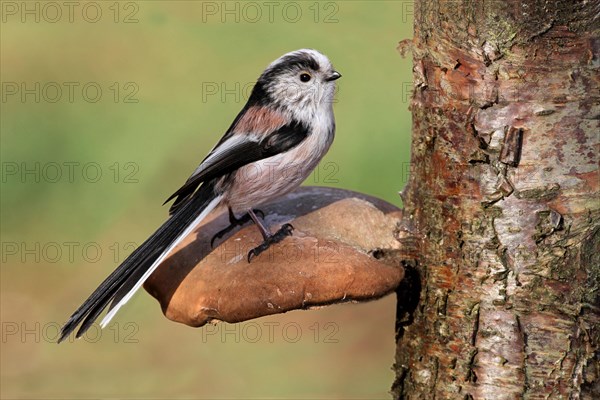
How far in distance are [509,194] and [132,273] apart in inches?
67.3

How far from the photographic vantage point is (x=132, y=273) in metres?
4.30

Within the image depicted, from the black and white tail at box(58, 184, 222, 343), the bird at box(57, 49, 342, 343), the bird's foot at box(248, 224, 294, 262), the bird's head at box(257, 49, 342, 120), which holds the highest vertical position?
the bird's head at box(257, 49, 342, 120)

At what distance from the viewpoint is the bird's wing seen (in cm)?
484

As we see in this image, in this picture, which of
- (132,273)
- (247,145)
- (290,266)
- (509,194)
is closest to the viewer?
(509,194)

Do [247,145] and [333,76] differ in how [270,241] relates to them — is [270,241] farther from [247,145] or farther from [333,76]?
[333,76]

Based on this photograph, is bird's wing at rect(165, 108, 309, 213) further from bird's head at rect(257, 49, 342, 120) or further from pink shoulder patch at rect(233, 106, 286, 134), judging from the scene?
bird's head at rect(257, 49, 342, 120)

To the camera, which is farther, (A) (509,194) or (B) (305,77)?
(B) (305,77)

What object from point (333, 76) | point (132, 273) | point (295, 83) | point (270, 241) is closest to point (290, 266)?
point (270, 241)

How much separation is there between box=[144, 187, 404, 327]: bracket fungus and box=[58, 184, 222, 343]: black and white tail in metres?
0.14

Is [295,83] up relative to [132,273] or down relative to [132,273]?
up

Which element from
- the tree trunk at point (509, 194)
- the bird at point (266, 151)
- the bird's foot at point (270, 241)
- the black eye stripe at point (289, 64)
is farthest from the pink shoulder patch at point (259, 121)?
the tree trunk at point (509, 194)

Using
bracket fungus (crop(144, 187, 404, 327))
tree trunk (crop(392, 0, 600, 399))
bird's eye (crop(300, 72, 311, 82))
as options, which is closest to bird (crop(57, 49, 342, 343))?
bird's eye (crop(300, 72, 311, 82))

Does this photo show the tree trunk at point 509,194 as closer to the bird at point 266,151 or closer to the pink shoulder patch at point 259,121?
the bird at point 266,151

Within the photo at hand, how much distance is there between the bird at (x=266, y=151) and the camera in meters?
4.82
